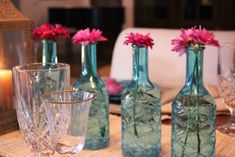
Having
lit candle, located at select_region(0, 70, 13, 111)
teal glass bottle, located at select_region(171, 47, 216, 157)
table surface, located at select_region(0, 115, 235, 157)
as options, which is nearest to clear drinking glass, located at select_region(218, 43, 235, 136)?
table surface, located at select_region(0, 115, 235, 157)

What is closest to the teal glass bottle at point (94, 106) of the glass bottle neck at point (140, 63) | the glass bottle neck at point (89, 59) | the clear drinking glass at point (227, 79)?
the glass bottle neck at point (89, 59)

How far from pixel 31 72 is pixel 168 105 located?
0.58 meters

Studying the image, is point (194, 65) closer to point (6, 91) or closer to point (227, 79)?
point (227, 79)

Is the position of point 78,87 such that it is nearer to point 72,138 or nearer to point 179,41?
point 72,138

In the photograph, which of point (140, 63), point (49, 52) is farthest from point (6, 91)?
point (140, 63)

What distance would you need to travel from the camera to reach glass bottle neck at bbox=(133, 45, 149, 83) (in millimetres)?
832

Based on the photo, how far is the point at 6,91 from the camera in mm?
1037

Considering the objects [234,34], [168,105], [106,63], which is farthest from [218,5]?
[168,105]

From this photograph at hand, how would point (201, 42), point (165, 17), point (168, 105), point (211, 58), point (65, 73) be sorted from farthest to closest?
point (165, 17) < point (211, 58) < point (168, 105) < point (65, 73) < point (201, 42)

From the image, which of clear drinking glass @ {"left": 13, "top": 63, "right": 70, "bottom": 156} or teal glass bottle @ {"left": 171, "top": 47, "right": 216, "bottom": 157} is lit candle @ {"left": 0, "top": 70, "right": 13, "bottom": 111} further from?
teal glass bottle @ {"left": 171, "top": 47, "right": 216, "bottom": 157}

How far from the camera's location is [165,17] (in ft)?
20.1

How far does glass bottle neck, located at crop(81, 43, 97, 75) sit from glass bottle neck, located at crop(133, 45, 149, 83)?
0.12 meters

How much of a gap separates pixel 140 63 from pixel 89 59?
14 centimetres

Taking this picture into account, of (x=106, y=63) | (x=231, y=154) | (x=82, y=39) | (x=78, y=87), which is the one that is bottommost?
(x=106, y=63)
